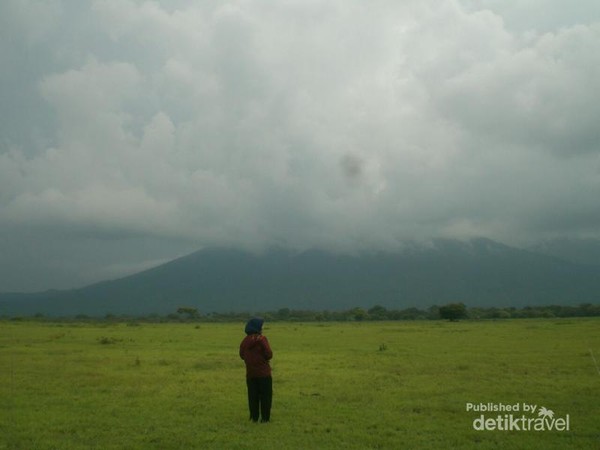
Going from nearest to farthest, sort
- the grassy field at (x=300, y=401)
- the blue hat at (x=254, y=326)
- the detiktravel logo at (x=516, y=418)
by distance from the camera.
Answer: the grassy field at (x=300, y=401)
the detiktravel logo at (x=516, y=418)
the blue hat at (x=254, y=326)

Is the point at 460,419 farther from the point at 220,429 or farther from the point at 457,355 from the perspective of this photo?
the point at 457,355

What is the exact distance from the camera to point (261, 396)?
1270 centimetres

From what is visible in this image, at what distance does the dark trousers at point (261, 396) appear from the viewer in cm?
1255

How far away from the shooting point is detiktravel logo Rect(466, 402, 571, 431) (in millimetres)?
11930

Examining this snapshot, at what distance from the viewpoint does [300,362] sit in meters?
25.7

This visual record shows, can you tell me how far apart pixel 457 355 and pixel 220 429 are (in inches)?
760

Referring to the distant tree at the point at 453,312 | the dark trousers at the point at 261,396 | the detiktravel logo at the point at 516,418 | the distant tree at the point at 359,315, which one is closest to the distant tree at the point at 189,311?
the distant tree at the point at 359,315

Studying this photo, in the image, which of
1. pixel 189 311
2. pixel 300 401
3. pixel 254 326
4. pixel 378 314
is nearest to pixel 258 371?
pixel 254 326

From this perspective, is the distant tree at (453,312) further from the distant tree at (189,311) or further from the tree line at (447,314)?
the distant tree at (189,311)

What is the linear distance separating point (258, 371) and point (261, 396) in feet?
2.17

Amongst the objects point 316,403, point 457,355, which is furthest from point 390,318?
point 316,403

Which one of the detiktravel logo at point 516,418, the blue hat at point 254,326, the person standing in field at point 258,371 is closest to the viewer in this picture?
the detiktravel logo at point 516,418

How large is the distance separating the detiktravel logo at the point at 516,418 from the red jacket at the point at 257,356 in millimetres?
4839

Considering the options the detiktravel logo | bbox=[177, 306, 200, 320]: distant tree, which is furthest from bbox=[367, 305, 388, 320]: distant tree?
the detiktravel logo
